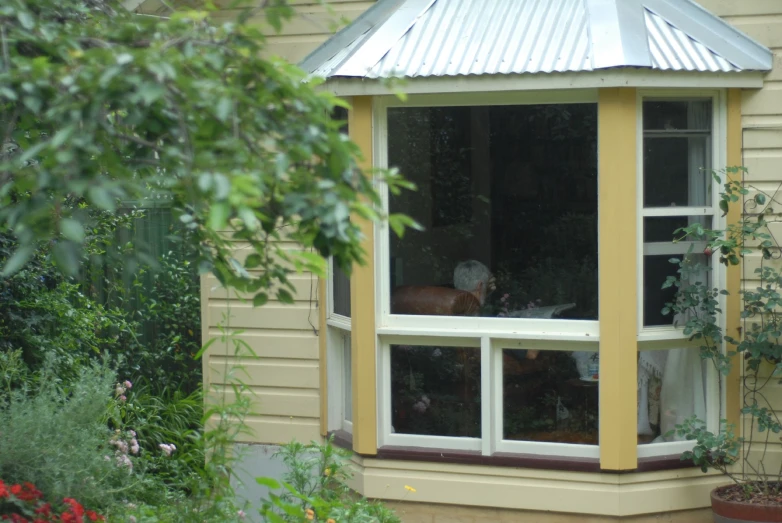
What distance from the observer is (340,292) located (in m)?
5.84

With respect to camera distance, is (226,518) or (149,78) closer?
(149,78)

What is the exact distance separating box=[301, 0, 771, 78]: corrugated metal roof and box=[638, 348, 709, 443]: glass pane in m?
1.62

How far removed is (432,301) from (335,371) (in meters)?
0.91

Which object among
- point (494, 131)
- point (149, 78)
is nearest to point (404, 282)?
point (494, 131)

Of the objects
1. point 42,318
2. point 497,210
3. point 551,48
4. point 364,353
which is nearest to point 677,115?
point 551,48

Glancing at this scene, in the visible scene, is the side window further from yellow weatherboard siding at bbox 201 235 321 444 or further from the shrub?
the shrub

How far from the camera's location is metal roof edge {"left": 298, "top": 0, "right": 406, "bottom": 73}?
5516 millimetres

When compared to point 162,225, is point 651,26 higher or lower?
higher

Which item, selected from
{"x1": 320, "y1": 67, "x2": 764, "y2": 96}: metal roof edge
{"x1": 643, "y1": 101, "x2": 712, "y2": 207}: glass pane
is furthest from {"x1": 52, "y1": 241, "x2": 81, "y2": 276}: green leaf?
{"x1": 643, "y1": 101, "x2": 712, "y2": 207}: glass pane

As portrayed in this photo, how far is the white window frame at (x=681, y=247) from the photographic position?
197 inches

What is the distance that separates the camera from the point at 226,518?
4.00 m

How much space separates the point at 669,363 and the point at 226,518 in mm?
2667

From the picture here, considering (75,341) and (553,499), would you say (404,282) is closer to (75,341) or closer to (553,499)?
(553,499)

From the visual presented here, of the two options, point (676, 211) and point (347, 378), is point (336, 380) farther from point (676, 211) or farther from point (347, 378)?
point (676, 211)
